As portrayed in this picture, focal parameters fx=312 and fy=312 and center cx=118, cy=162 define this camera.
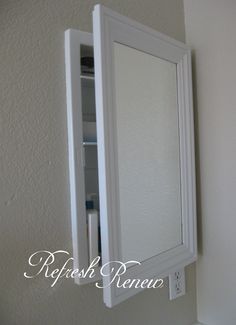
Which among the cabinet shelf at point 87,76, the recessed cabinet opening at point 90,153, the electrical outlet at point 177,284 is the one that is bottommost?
the electrical outlet at point 177,284

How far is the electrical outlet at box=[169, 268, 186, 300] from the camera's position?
112 centimetres

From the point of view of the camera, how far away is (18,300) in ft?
2.50

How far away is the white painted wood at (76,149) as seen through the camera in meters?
0.84

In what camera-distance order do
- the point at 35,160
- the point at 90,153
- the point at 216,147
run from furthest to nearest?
the point at 216,147
the point at 90,153
the point at 35,160

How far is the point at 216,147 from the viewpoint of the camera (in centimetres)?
110

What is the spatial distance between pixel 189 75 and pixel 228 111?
184mm

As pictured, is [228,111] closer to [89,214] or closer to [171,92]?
[171,92]

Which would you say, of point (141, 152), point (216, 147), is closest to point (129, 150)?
point (141, 152)

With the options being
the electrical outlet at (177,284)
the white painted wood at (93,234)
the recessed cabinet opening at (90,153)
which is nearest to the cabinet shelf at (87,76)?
the recessed cabinet opening at (90,153)

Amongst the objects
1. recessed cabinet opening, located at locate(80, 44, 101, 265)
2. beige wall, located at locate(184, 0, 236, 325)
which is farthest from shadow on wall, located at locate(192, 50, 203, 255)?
recessed cabinet opening, located at locate(80, 44, 101, 265)

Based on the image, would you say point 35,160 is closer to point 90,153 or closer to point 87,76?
point 90,153

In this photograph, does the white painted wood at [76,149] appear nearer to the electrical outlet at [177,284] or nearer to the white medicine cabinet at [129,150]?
the white medicine cabinet at [129,150]

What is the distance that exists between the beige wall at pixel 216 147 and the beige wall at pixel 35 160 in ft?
1.47

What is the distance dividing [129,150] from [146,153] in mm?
90
